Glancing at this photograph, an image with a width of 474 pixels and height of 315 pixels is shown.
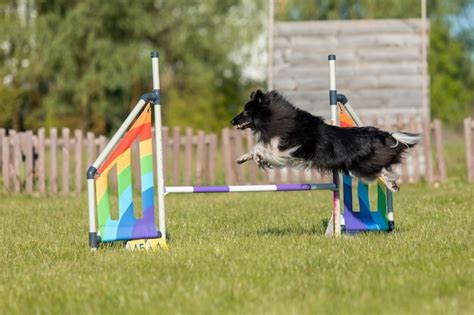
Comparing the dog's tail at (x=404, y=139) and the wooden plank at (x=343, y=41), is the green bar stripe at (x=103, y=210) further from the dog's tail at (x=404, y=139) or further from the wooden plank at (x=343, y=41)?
the wooden plank at (x=343, y=41)

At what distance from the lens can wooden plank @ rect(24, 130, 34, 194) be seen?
15.1 meters

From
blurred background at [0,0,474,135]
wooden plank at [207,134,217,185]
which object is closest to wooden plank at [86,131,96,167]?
wooden plank at [207,134,217,185]

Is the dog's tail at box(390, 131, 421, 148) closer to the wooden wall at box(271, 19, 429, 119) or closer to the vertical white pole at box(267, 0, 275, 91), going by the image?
the wooden wall at box(271, 19, 429, 119)

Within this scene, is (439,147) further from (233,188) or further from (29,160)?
(233,188)

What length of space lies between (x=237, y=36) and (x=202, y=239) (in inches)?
1045

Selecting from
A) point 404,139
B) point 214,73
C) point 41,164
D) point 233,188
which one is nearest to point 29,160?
point 41,164

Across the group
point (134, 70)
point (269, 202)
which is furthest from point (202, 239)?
point (134, 70)

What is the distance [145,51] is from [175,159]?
16.3 meters

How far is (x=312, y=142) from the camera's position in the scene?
7438 mm

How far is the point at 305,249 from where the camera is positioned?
6.85m

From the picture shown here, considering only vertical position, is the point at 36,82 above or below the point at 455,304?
above

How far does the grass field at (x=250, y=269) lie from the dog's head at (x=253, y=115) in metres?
1.04

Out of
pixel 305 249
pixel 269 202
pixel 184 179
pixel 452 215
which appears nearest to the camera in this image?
pixel 305 249

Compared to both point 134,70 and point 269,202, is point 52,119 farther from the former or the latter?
point 269,202
